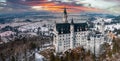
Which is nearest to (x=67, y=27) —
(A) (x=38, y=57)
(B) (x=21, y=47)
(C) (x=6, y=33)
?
(A) (x=38, y=57)

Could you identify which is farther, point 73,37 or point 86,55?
point 73,37

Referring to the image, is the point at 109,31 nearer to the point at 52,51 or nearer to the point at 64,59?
the point at 52,51

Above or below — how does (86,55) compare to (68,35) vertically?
below

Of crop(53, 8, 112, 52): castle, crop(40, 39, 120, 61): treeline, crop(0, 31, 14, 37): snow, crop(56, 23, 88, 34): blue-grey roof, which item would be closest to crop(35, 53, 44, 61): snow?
crop(40, 39, 120, 61): treeline

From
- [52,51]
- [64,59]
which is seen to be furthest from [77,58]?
[52,51]

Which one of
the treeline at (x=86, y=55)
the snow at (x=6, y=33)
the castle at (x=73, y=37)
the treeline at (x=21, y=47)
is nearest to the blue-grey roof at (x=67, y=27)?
the castle at (x=73, y=37)

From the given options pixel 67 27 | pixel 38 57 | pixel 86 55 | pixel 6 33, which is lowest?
pixel 38 57

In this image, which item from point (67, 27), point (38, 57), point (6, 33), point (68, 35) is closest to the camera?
point (38, 57)

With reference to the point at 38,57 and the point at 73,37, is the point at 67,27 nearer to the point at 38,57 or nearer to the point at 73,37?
the point at 73,37

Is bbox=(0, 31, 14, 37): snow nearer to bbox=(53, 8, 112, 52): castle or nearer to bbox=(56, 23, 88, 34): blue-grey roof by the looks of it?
bbox=(53, 8, 112, 52): castle
